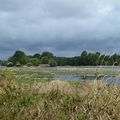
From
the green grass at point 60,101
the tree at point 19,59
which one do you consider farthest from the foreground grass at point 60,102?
the tree at point 19,59

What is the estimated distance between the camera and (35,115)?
959cm

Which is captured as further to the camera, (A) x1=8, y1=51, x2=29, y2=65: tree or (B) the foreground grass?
(A) x1=8, y1=51, x2=29, y2=65: tree

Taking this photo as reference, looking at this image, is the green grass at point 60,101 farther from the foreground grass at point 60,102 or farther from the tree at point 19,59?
the tree at point 19,59

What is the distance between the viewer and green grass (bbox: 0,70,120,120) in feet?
30.5

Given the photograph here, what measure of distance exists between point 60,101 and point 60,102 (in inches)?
2.0

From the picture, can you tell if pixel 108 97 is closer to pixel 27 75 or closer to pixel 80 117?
pixel 80 117

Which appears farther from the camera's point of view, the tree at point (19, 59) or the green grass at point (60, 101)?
the tree at point (19, 59)

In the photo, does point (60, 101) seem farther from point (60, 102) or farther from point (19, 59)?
point (19, 59)

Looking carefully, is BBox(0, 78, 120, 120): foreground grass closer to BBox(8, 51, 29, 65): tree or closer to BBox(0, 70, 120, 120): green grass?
BBox(0, 70, 120, 120): green grass

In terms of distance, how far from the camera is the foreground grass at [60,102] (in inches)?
365

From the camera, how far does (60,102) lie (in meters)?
10.3

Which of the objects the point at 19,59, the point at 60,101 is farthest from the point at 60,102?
the point at 19,59

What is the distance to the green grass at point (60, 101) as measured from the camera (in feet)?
30.5

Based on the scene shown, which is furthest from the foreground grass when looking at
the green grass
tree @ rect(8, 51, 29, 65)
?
tree @ rect(8, 51, 29, 65)
